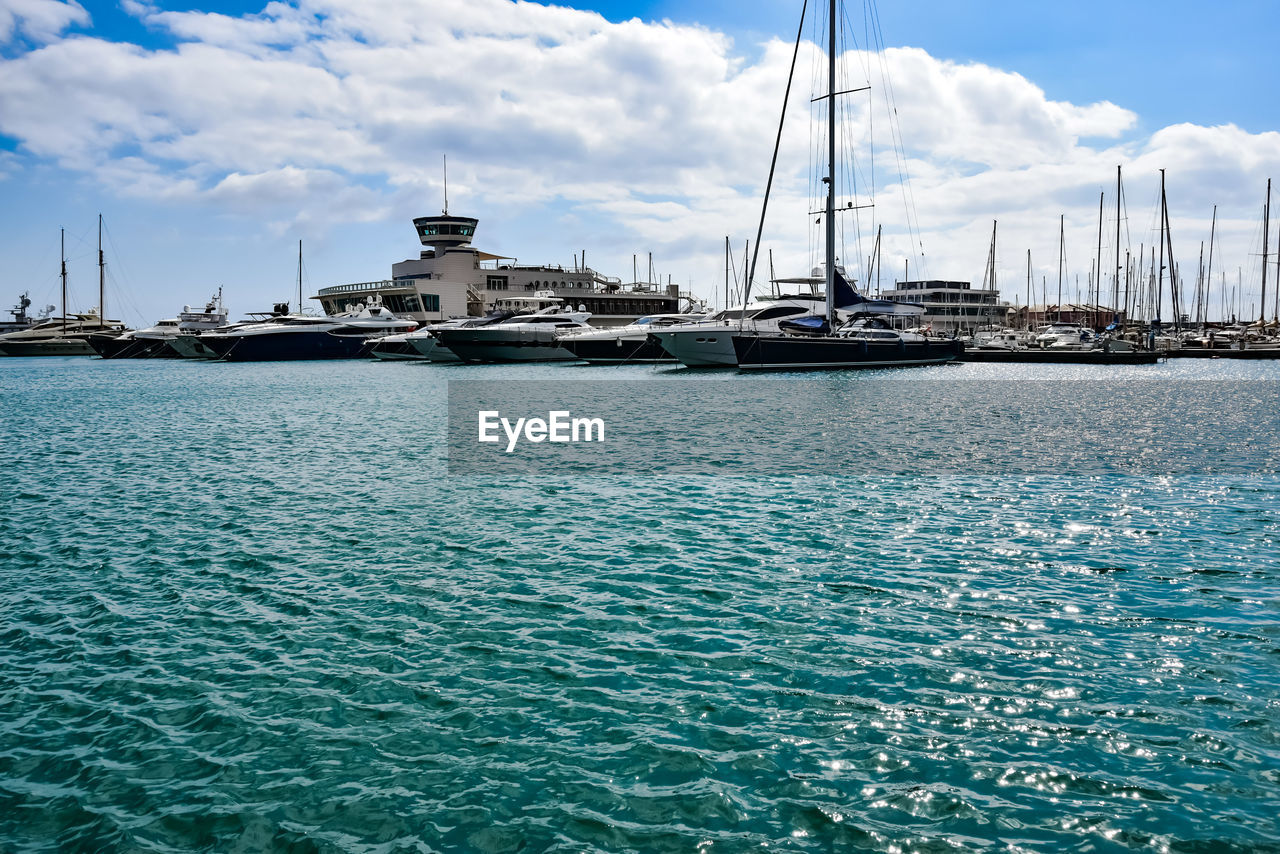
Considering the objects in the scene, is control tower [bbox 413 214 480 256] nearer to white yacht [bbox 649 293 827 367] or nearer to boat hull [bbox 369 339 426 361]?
boat hull [bbox 369 339 426 361]

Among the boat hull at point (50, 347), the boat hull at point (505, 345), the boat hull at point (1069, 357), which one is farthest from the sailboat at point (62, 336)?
the boat hull at point (1069, 357)

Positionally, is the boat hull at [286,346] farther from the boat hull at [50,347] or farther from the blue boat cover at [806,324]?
the boat hull at [50,347]

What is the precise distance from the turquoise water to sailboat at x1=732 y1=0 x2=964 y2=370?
38758 millimetres

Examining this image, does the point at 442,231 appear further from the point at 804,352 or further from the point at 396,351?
the point at 804,352

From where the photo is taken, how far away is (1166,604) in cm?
1066

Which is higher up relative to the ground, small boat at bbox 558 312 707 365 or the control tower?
the control tower

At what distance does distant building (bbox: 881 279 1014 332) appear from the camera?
6073 inches

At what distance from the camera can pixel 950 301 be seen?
539ft

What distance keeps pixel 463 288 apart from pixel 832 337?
72.1 m

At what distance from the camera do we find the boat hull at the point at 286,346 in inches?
3462

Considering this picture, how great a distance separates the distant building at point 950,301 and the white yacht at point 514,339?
94.9m

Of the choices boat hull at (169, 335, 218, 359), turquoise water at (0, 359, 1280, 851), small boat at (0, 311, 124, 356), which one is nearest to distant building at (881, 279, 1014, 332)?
boat hull at (169, 335, 218, 359)

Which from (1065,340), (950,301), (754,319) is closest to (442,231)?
(754,319)

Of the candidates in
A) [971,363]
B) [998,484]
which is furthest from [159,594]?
[971,363]
